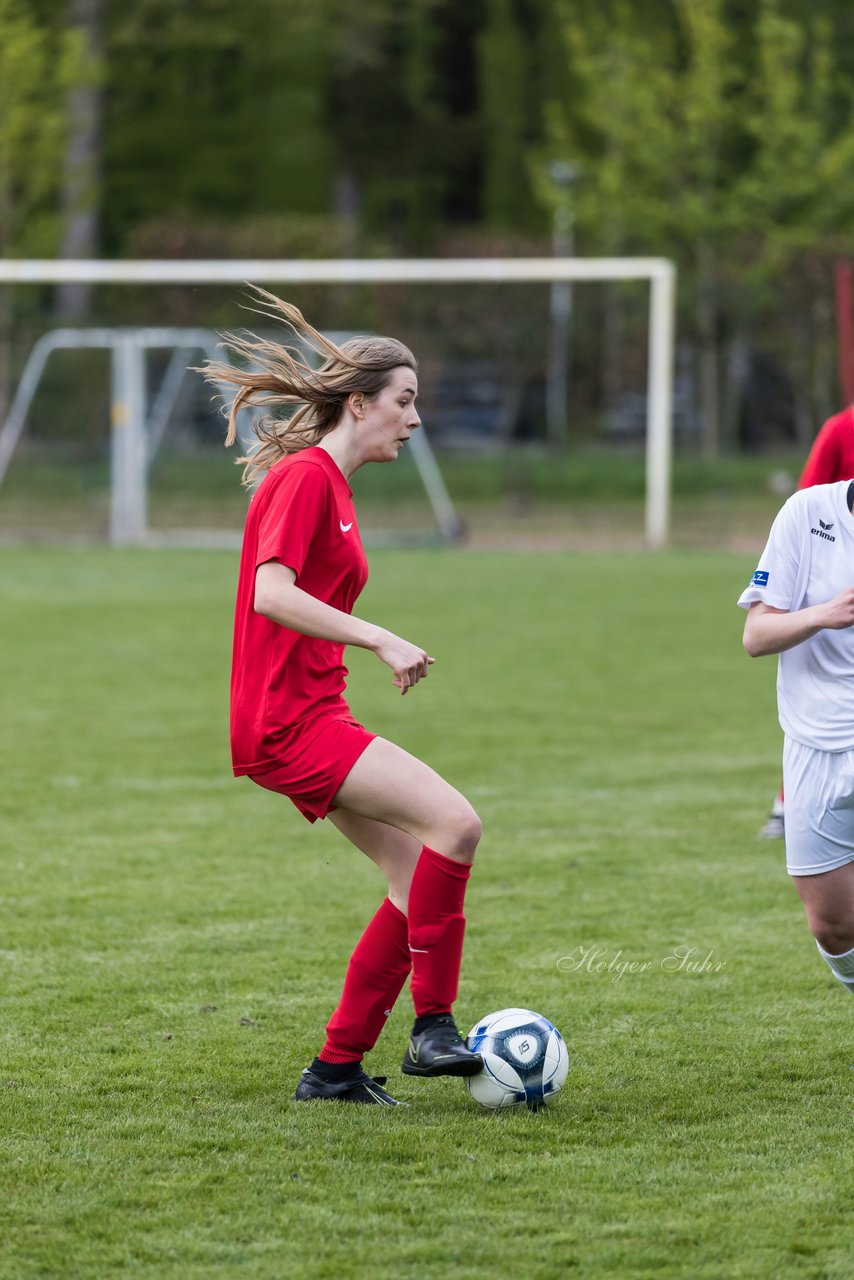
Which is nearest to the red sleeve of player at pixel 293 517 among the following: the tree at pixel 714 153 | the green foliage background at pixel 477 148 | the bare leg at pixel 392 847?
the bare leg at pixel 392 847

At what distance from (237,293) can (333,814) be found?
23585 millimetres

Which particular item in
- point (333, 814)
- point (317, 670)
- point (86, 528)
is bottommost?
point (86, 528)

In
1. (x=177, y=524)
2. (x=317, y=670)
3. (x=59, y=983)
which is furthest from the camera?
(x=177, y=524)

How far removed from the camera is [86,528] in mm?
23516

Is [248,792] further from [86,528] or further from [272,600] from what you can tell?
[86,528]

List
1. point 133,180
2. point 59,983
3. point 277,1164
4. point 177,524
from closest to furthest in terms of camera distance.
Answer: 1. point 277,1164
2. point 59,983
3. point 177,524
4. point 133,180

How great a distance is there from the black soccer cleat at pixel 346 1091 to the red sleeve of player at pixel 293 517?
4.09 ft

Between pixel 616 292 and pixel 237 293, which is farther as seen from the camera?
pixel 237 293

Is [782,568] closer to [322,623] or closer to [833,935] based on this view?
[833,935]

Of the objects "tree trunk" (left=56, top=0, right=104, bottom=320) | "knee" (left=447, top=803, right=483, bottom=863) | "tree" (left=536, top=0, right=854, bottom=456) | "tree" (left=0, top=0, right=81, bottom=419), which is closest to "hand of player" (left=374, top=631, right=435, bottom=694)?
"knee" (left=447, top=803, right=483, bottom=863)

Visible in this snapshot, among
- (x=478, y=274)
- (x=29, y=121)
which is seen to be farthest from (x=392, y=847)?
(x=29, y=121)

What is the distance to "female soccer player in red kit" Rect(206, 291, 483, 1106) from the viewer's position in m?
4.14

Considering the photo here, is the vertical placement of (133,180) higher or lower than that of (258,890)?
higher

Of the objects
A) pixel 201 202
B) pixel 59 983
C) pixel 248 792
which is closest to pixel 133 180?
pixel 201 202
